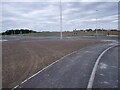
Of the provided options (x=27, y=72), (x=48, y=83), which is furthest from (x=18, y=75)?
(x=48, y=83)

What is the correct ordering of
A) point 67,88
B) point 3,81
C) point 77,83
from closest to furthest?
point 67,88
point 77,83
point 3,81

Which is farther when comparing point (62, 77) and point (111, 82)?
point (62, 77)

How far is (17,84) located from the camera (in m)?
9.03

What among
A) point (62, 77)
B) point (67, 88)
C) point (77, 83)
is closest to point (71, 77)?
point (62, 77)

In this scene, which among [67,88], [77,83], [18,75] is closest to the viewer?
[67,88]

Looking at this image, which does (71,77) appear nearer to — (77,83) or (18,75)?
(77,83)

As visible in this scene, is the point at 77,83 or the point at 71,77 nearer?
the point at 77,83

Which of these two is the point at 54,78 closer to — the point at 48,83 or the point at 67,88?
the point at 48,83

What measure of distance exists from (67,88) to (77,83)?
2.97 feet

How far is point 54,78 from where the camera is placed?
10016 mm

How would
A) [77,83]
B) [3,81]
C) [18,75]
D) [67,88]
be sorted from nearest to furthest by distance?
[67,88] → [77,83] → [3,81] → [18,75]

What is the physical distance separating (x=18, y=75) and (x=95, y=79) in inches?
166

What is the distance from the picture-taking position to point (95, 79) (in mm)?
9773

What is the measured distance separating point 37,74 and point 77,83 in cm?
284
